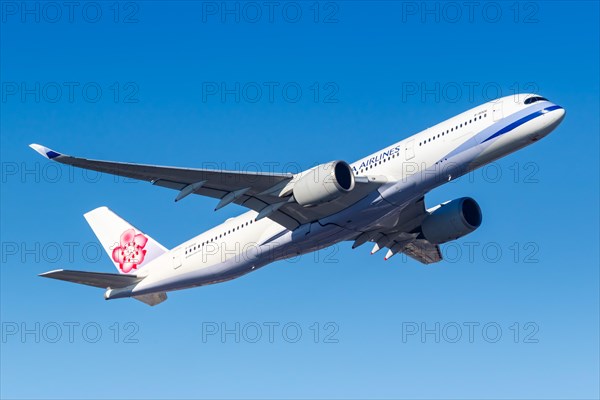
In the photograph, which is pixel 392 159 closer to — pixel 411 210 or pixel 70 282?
pixel 411 210

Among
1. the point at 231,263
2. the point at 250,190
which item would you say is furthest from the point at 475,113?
the point at 231,263

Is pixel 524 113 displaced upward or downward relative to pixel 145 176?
upward

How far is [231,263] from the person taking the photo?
4169cm

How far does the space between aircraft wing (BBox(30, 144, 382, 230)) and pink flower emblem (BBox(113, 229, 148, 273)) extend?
10.0 metres

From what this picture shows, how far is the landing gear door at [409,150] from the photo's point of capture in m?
37.4

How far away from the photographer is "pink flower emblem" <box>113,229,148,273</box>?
4762cm

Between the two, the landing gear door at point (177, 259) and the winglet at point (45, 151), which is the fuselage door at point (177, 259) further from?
the winglet at point (45, 151)

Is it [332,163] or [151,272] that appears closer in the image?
[332,163]

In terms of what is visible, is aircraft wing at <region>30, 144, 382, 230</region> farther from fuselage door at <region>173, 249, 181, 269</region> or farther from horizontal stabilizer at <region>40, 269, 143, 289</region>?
horizontal stabilizer at <region>40, 269, 143, 289</region>

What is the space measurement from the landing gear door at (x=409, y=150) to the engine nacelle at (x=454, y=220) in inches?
260

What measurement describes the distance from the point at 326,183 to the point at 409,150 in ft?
12.7

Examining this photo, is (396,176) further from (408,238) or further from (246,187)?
(408,238)

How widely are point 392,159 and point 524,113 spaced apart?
5546 millimetres

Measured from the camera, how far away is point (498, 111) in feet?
120
